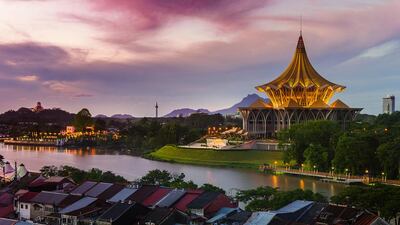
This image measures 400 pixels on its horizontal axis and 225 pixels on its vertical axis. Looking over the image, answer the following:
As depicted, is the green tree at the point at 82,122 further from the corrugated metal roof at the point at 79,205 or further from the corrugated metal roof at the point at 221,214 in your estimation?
the corrugated metal roof at the point at 221,214

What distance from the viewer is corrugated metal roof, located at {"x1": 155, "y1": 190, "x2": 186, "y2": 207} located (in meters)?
22.3

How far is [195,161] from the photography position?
5888 centimetres

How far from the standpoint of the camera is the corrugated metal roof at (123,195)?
23.3 meters

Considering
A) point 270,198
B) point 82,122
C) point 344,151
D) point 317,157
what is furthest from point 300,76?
point 82,122

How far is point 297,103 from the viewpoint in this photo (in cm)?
7050

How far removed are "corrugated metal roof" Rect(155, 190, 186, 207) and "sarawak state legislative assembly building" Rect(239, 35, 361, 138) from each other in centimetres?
4759

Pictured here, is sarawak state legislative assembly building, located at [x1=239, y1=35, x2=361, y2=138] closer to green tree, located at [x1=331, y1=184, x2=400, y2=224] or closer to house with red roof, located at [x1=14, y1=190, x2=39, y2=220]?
green tree, located at [x1=331, y1=184, x2=400, y2=224]

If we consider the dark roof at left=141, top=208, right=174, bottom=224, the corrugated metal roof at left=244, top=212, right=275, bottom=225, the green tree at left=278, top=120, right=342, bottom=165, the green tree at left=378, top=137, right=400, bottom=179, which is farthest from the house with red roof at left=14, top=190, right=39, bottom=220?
the green tree at left=278, top=120, right=342, bottom=165

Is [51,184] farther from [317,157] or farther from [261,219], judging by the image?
[317,157]

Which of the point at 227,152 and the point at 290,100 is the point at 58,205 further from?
the point at 290,100

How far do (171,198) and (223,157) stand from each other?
3616cm

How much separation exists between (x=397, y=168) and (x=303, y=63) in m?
34.3

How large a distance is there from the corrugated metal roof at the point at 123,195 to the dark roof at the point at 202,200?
3.26 m

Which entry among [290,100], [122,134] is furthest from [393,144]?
[122,134]
